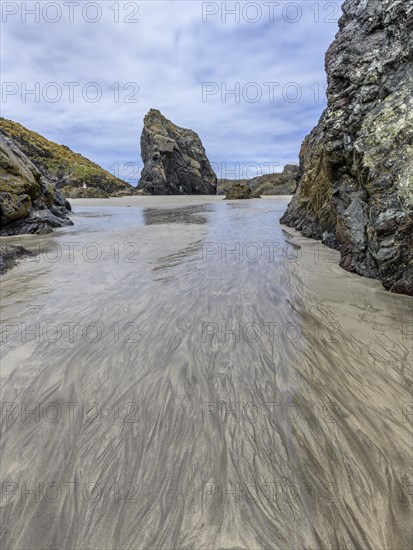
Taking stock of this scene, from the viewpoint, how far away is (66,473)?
198 centimetres

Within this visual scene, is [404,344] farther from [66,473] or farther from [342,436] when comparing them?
[66,473]

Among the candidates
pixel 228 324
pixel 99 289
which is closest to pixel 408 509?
pixel 228 324

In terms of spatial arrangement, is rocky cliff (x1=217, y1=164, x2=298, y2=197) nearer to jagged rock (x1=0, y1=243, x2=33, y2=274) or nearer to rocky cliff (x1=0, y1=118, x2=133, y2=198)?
rocky cliff (x1=0, y1=118, x2=133, y2=198)

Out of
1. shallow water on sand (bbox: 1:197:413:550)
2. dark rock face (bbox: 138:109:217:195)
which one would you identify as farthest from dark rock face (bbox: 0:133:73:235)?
dark rock face (bbox: 138:109:217:195)

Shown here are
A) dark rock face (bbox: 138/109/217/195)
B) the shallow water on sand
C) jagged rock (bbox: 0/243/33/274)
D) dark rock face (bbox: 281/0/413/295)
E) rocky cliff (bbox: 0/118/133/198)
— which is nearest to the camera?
the shallow water on sand

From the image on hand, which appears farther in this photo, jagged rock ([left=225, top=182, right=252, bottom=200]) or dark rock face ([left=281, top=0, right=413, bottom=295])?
jagged rock ([left=225, top=182, right=252, bottom=200])

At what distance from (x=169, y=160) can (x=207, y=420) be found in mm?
91084

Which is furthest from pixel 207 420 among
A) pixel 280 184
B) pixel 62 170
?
pixel 280 184

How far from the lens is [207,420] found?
242 centimetres

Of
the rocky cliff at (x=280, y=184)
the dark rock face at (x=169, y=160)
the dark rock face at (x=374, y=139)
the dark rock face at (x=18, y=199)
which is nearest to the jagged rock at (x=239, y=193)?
the rocky cliff at (x=280, y=184)

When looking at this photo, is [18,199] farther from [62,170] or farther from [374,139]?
[62,170]

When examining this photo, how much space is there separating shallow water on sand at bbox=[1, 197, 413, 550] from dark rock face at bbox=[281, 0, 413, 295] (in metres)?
0.90

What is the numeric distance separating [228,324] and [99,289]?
2.61 meters

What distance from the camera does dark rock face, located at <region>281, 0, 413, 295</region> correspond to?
16.7 ft
